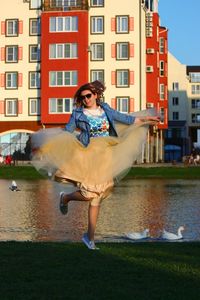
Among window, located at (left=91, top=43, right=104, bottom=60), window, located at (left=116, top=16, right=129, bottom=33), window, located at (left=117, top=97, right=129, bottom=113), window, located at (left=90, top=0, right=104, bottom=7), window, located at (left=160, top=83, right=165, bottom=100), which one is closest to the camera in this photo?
window, located at (left=116, top=16, right=129, bottom=33)

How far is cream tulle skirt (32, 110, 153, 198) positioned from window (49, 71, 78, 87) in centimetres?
6446

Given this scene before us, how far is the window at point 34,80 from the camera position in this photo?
76.6 meters

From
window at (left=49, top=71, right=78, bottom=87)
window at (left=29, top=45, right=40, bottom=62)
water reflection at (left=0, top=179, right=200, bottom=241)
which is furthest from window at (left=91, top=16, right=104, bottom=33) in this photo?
water reflection at (left=0, top=179, right=200, bottom=241)

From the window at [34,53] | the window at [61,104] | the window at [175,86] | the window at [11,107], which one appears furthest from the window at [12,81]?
the window at [175,86]

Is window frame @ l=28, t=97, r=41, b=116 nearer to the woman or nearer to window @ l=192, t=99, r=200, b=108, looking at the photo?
window @ l=192, t=99, r=200, b=108

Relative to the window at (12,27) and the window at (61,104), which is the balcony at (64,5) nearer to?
the window at (12,27)

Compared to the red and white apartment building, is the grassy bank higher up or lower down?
lower down

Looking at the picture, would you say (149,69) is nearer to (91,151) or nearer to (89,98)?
(89,98)

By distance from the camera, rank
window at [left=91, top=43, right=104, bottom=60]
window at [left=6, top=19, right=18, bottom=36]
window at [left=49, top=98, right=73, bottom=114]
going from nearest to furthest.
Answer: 1. window at [left=49, top=98, right=73, bottom=114]
2. window at [left=91, top=43, right=104, bottom=60]
3. window at [left=6, top=19, right=18, bottom=36]

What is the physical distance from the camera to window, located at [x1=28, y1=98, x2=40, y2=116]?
251 ft
